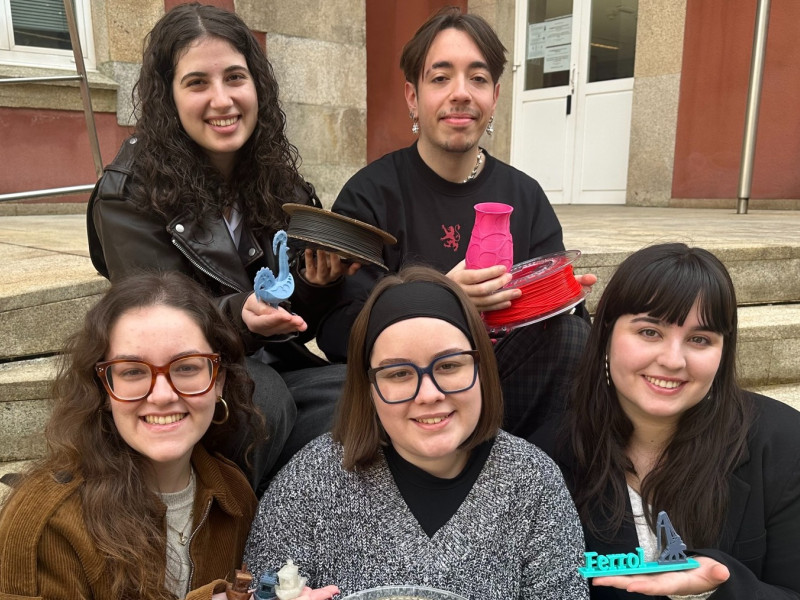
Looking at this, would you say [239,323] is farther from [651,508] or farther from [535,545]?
[651,508]

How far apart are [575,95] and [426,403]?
19.8 feet

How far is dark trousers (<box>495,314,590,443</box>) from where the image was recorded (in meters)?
1.72

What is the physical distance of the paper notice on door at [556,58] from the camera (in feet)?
21.7

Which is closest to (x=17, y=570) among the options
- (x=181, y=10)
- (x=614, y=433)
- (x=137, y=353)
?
(x=137, y=353)

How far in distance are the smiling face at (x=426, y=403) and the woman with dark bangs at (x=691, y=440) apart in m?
0.38

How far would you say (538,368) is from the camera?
5.72ft

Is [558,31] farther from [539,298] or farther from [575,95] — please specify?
[539,298]

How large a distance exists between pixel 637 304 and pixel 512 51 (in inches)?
242

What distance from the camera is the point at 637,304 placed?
140 centimetres

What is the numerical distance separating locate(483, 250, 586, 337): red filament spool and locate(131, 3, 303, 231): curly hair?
683mm

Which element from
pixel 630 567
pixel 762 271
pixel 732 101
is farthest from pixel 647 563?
pixel 732 101

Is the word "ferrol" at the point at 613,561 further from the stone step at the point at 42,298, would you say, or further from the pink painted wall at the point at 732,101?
the pink painted wall at the point at 732,101

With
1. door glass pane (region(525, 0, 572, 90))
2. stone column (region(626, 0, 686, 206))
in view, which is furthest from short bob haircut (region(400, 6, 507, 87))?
door glass pane (region(525, 0, 572, 90))

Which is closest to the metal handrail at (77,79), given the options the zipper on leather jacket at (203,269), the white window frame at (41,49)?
the white window frame at (41,49)
